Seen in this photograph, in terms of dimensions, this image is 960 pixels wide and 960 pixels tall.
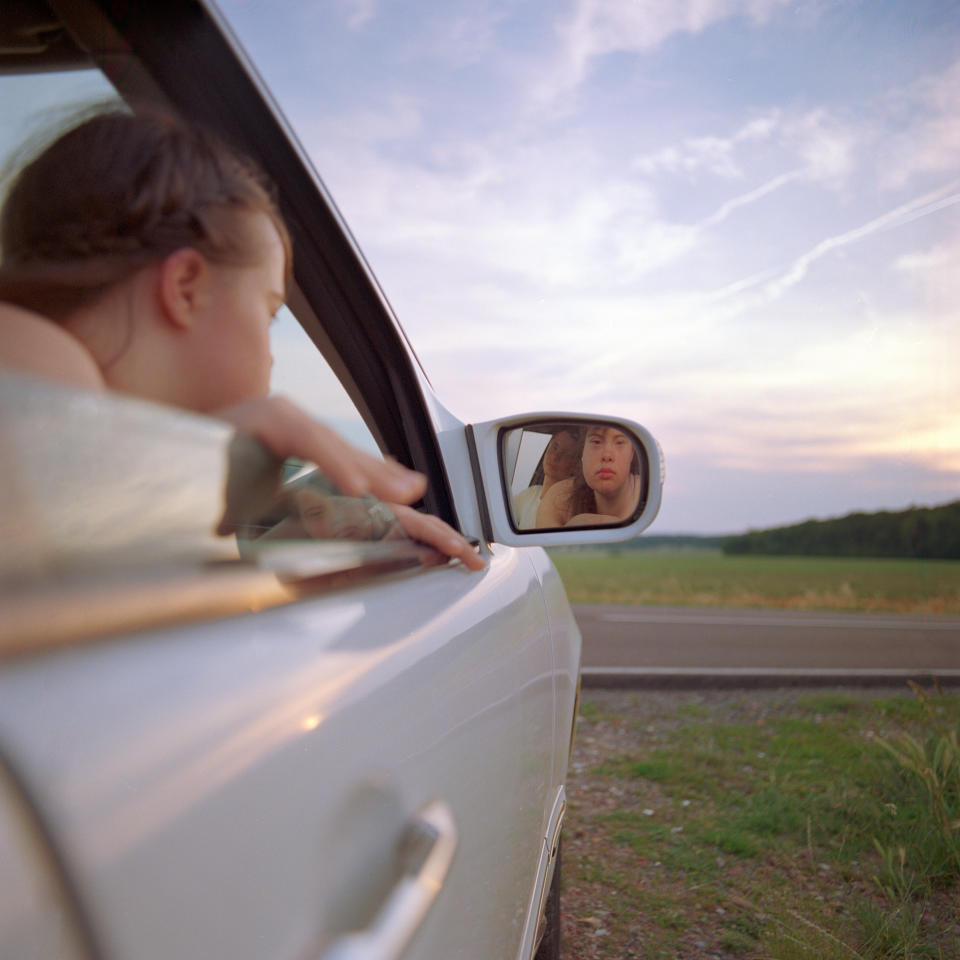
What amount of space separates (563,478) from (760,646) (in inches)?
364

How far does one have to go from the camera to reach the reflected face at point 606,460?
78.6 inches

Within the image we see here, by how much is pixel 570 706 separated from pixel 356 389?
4.34 feet

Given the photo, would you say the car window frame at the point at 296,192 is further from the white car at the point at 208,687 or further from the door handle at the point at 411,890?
the door handle at the point at 411,890

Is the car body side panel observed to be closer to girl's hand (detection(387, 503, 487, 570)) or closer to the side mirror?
girl's hand (detection(387, 503, 487, 570))

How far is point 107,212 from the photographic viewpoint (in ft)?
2.39

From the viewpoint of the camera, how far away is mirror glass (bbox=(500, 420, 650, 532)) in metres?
1.90

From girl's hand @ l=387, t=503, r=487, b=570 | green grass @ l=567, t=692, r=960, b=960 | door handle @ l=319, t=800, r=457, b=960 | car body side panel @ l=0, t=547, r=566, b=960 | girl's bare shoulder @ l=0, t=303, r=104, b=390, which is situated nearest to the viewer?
car body side panel @ l=0, t=547, r=566, b=960

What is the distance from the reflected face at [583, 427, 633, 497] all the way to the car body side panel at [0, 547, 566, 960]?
0.90 m

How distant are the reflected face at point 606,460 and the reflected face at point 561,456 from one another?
32 millimetres

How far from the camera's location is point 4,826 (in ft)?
1.40

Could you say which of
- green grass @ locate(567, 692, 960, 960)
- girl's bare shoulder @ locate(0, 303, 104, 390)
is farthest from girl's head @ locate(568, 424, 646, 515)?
green grass @ locate(567, 692, 960, 960)

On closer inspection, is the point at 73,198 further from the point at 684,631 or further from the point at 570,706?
the point at 684,631

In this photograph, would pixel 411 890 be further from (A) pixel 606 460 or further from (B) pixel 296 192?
(A) pixel 606 460

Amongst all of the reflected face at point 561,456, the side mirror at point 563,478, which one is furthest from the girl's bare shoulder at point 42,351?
the reflected face at point 561,456
